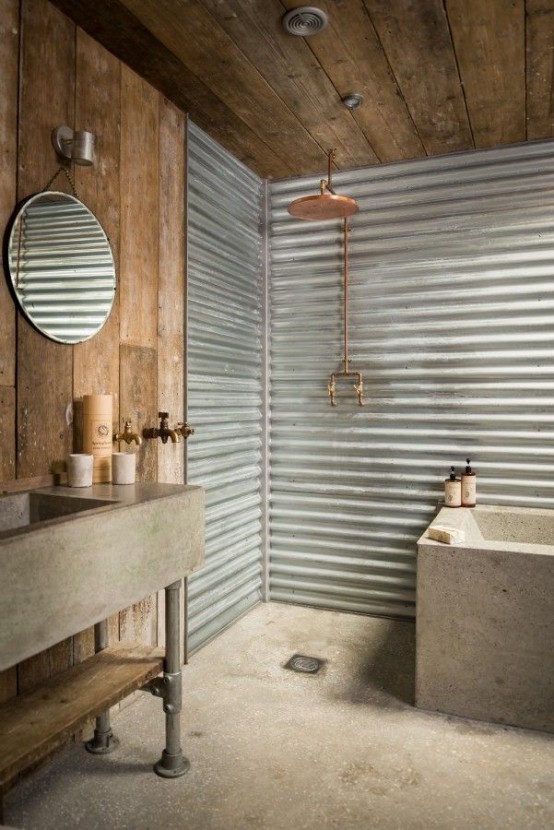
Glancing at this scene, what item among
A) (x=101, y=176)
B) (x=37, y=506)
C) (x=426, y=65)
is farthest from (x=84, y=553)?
(x=426, y=65)

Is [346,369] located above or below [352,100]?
below

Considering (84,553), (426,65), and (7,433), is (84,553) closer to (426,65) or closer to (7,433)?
(7,433)

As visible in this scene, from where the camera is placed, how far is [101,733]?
8.60ft

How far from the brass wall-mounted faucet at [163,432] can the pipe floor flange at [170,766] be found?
1377mm

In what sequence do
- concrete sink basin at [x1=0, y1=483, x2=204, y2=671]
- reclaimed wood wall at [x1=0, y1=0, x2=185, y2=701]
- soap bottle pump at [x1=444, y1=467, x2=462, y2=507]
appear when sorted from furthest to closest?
soap bottle pump at [x1=444, y1=467, x2=462, y2=507] → reclaimed wood wall at [x1=0, y1=0, x2=185, y2=701] → concrete sink basin at [x1=0, y1=483, x2=204, y2=671]

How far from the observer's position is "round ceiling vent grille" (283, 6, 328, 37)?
2.56 metres

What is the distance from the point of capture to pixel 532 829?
2.15 meters

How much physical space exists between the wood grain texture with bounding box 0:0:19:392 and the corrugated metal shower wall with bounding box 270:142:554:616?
94.1 inches

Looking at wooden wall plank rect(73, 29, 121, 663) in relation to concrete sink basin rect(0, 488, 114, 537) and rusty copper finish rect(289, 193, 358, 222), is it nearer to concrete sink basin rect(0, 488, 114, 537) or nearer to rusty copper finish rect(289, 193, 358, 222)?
concrete sink basin rect(0, 488, 114, 537)

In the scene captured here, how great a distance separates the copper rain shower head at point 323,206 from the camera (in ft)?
11.1

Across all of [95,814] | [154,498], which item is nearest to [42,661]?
[95,814]

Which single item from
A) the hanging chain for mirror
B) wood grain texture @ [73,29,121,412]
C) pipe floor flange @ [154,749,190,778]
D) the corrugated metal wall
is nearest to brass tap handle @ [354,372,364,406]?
the corrugated metal wall

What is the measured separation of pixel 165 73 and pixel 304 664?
10.9ft

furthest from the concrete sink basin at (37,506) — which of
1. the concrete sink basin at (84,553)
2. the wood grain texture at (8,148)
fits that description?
the wood grain texture at (8,148)
